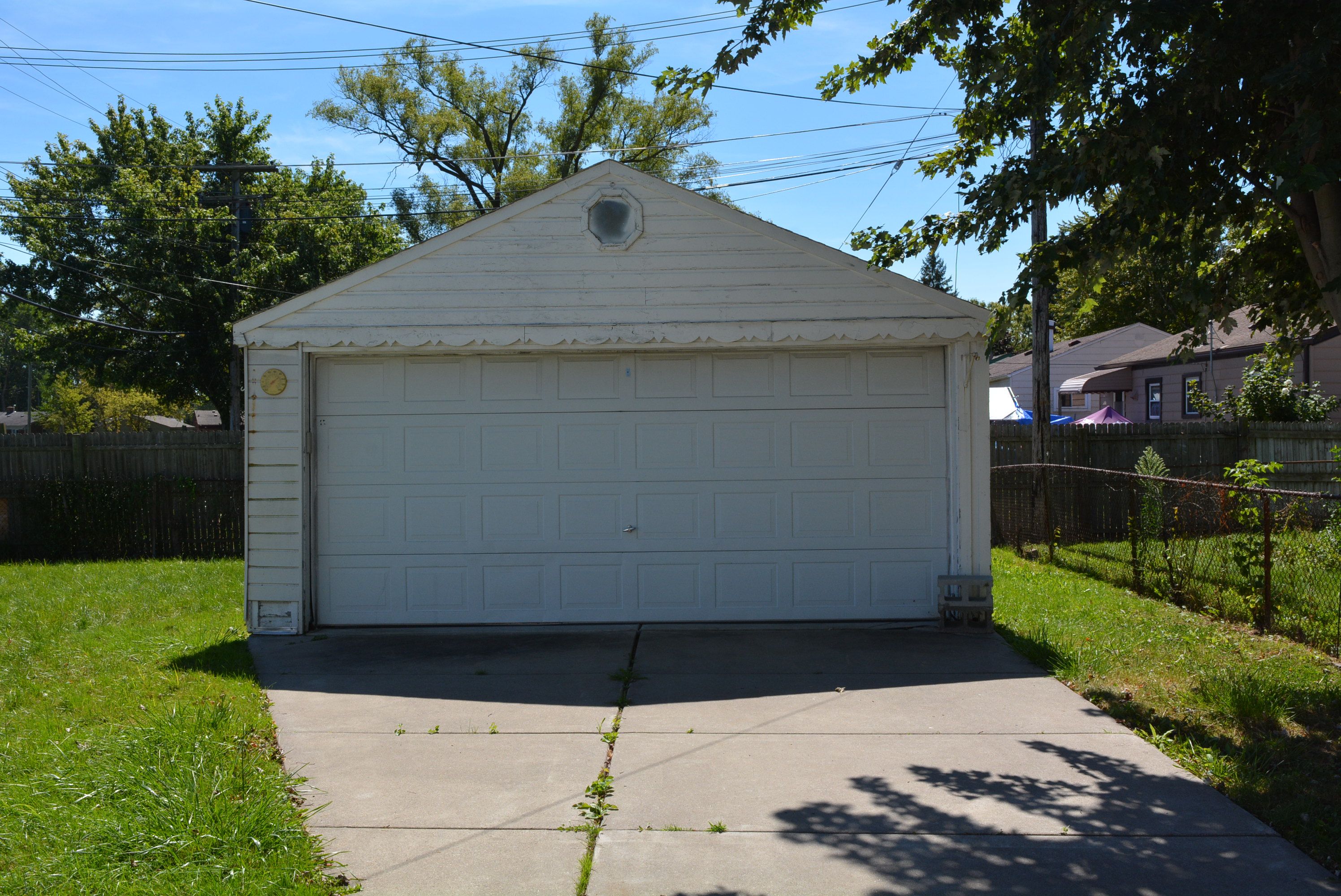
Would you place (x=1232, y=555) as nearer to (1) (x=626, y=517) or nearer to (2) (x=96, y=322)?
(1) (x=626, y=517)

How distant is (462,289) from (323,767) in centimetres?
446

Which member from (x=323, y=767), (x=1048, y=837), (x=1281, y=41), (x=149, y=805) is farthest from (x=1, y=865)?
(x=1281, y=41)

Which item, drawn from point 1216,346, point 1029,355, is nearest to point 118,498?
point 1216,346

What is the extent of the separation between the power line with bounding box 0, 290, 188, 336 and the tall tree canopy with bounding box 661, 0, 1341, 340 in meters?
20.4

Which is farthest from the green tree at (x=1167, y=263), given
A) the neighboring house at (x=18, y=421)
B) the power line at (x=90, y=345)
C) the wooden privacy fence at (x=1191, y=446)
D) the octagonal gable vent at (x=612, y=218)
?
the neighboring house at (x=18, y=421)

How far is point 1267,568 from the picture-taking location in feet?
27.4

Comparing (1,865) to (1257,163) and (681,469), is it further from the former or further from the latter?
(1257,163)

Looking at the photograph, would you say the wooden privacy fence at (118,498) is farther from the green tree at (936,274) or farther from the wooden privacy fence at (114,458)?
the green tree at (936,274)

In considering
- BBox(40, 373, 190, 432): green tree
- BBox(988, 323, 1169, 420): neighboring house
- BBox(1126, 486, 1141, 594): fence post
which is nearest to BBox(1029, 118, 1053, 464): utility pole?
BBox(1126, 486, 1141, 594): fence post

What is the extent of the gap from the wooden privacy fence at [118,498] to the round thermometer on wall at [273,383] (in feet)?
23.5

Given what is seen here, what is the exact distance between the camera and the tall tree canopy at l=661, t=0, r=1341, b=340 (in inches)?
222

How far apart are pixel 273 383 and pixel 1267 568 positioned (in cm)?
800

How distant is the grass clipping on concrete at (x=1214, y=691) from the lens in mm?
4977

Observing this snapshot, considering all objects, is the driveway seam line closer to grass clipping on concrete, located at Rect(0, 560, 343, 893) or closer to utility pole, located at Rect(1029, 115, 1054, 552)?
grass clipping on concrete, located at Rect(0, 560, 343, 893)
